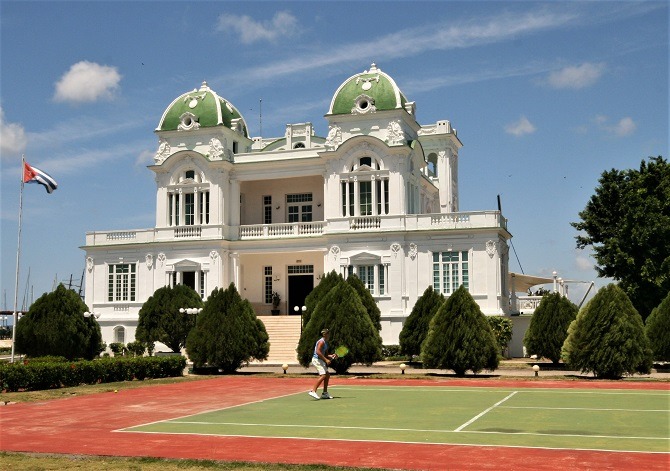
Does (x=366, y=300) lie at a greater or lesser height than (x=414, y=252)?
lesser

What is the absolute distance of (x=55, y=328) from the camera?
37.1m

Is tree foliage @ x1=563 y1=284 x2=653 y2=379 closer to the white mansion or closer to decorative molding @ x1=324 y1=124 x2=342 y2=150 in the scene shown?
the white mansion

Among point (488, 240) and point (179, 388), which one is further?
point (488, 240)

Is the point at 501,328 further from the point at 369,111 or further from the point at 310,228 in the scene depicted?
the point at 369,111

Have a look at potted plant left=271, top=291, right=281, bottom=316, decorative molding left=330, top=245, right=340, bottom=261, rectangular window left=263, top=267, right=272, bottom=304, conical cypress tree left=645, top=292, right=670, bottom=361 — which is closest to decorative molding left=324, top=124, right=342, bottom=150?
decorative molding left=330, top=245, right=340, bottom=261

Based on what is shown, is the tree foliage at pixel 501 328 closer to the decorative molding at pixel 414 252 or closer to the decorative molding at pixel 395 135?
the decorative molding at pixel 414 252

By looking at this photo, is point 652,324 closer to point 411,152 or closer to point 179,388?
point 411,152

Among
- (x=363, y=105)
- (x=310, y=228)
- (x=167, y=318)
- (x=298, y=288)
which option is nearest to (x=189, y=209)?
(x=310, y=228)

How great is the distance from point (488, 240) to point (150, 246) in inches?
913

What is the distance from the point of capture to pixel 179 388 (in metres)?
28.1

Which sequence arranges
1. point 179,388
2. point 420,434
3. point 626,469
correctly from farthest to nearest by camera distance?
point 179,388
point 420,434
point 626,469

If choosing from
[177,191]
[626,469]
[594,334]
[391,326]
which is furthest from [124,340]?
[626,469]

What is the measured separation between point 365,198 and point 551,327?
53.4ft

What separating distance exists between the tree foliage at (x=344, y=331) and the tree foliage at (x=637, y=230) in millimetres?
20786
